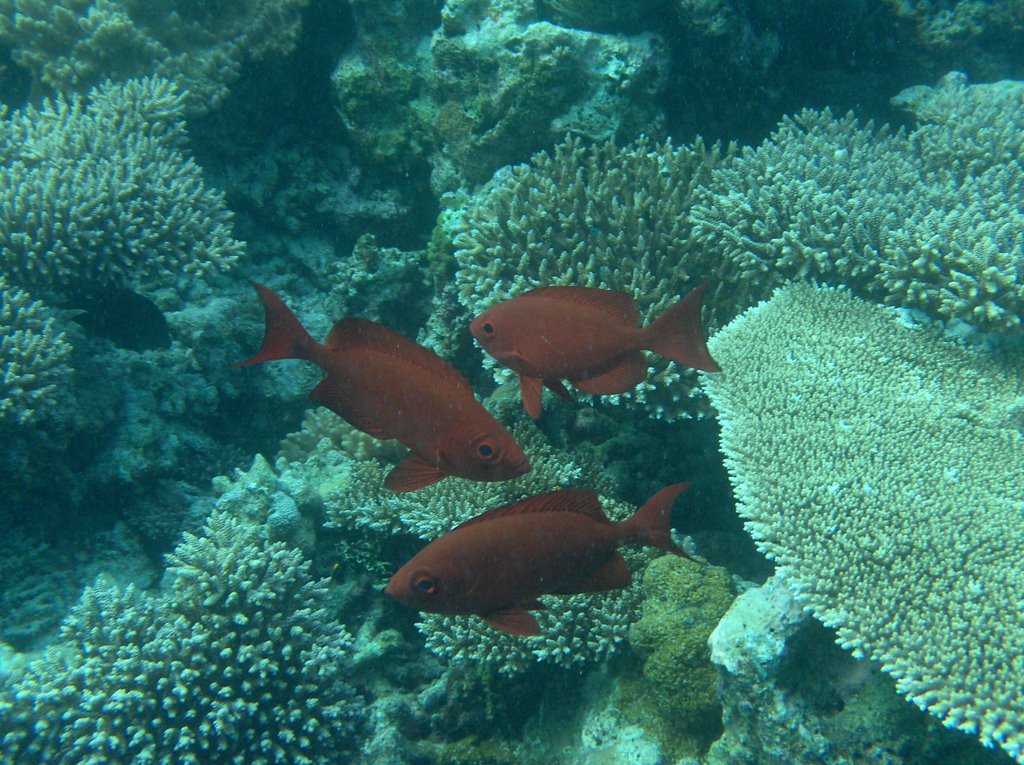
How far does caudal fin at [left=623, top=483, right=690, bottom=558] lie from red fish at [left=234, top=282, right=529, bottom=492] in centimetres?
49

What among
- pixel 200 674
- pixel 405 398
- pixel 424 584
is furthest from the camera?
pixel 200 674

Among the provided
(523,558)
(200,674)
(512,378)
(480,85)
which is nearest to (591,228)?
(512,378)

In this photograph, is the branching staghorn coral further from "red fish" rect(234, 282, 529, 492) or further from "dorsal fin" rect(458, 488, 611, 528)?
"red fish" rect(234, 282, 529, 492)

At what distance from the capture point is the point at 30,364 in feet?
12.0

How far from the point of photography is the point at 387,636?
3.71 meters

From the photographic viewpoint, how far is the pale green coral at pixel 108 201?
4086mm

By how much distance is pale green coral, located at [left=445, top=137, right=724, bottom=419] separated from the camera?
4078 millimetres

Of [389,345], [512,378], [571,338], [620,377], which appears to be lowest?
[512,378]

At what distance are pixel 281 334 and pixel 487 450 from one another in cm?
89

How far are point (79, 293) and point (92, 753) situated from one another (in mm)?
3023

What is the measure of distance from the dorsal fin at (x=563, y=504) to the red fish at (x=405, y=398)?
151 millimetres

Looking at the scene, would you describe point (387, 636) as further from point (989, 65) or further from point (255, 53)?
point (989, 65)

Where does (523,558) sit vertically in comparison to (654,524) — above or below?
above

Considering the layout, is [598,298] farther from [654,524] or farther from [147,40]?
[147,40]
